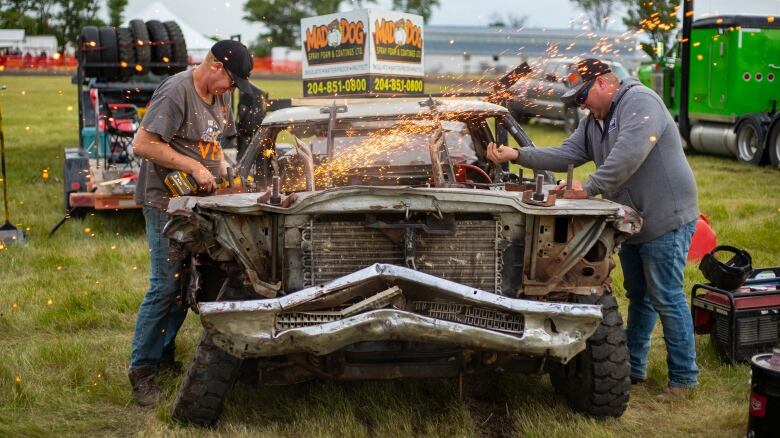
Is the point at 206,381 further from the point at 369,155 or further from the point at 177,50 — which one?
the point at 177,50

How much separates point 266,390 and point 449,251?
1539 millimetres

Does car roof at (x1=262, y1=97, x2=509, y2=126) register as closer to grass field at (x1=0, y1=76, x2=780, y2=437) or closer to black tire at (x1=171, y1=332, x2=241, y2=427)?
grass field at (x1=0, y1=76, x2=780, y2=437)

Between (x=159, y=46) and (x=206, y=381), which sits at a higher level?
(x=159, y=46)

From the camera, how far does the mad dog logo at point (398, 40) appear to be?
964cm

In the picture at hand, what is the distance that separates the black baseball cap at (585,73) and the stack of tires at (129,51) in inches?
291

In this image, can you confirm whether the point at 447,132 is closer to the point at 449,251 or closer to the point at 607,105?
the point at 607,105

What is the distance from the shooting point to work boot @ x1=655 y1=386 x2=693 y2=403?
486 centimetres

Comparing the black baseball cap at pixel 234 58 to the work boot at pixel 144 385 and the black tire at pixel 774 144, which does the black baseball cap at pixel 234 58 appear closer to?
the work boot at pixel 144 385

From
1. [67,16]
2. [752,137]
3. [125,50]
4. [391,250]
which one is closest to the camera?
[391,250]

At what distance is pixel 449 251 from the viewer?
4141 mm

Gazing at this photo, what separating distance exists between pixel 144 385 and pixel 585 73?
2992 millimetres

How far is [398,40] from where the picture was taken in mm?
9906

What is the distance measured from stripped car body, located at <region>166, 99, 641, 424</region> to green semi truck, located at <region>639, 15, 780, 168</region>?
11.5m

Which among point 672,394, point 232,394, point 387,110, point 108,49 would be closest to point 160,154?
point 232,394
